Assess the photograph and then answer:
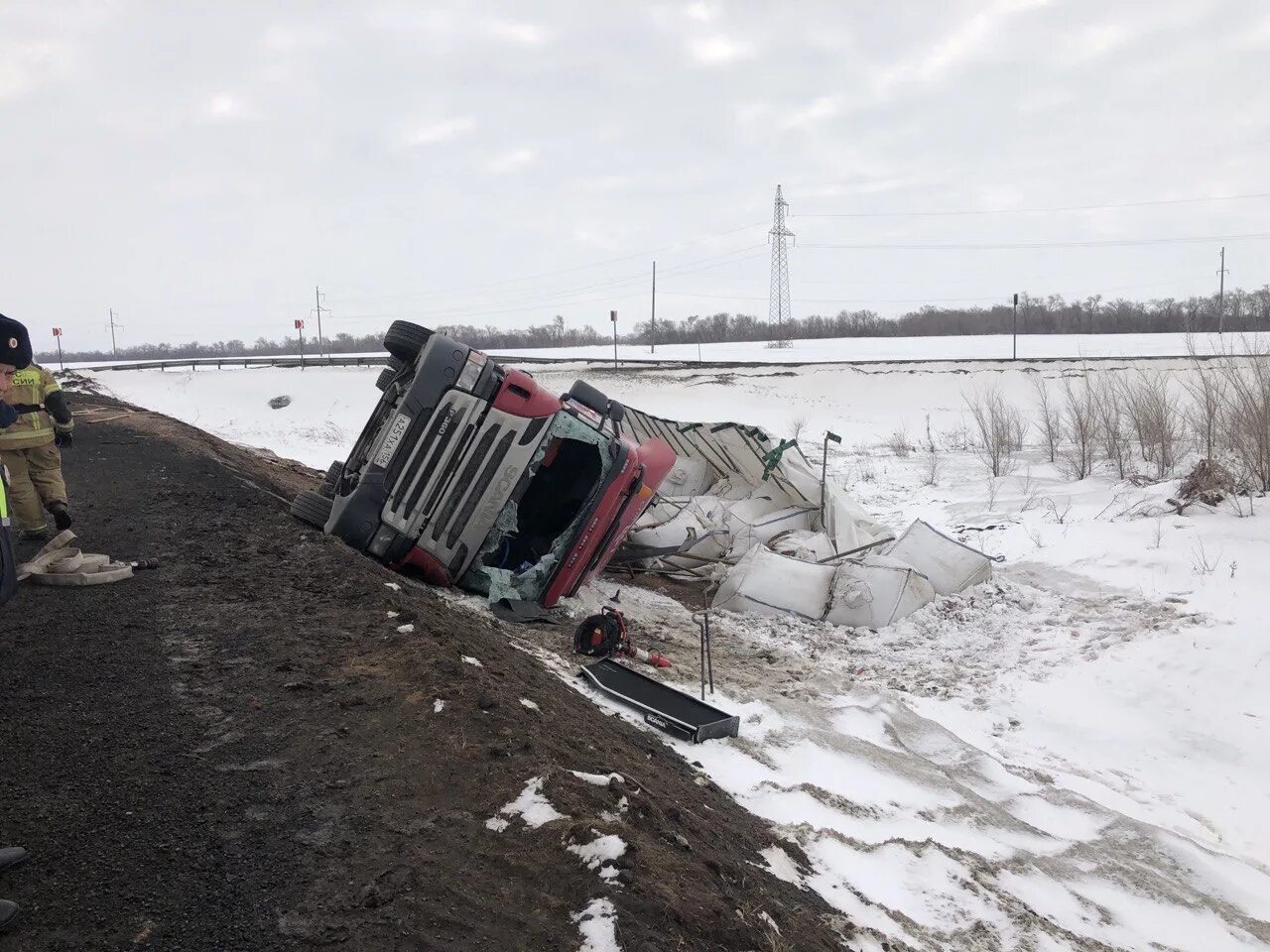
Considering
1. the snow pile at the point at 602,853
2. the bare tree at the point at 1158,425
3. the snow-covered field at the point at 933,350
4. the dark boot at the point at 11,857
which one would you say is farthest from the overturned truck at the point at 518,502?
the snow-covered field at the point at 933,350

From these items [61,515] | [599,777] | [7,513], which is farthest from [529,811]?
[61,515]

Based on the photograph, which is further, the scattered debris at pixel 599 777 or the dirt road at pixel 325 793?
the scattered debris at pixel 599 777

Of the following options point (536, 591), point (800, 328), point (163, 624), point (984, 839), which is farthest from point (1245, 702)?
point (800, 328)

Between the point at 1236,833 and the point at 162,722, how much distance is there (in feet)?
17.4

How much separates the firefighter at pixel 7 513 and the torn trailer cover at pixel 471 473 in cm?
260

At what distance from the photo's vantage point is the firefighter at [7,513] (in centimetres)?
210

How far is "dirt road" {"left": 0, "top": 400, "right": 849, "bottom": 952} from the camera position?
7.29ft

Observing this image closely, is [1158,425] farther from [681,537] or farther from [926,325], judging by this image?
[926,325]

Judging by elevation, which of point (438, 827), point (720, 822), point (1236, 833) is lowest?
point (1236, 833)

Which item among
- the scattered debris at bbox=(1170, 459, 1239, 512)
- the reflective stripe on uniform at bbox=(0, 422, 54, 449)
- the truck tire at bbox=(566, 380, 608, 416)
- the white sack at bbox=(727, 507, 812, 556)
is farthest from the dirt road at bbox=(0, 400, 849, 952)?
the scattered debris at bbox=(1170, 459, 1239, 512)

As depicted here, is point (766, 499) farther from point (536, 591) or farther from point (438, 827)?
point (438, 827)

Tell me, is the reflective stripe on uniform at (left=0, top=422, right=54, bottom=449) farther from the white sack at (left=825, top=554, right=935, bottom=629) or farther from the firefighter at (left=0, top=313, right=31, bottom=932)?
the white sack at (left=825, top=554, right=935, bottom=629)

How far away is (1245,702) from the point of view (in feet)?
19.3

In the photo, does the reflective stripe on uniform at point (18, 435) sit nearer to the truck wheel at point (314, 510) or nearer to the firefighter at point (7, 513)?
the truck wheel at point (314, 510)
